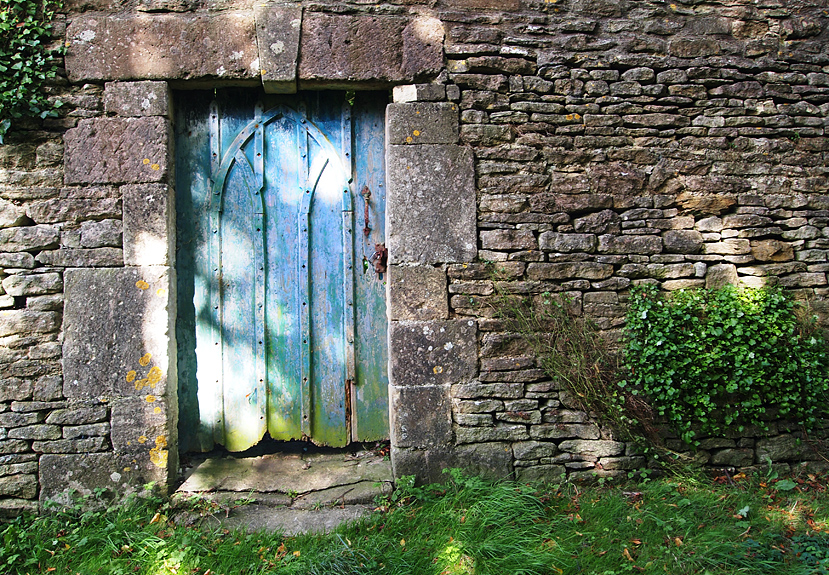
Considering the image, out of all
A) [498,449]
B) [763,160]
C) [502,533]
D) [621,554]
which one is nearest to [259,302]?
[498,449]

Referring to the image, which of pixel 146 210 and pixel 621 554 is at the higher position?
pixel 146 210

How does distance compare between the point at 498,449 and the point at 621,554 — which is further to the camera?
the point at 498,449

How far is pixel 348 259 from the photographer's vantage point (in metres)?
2.97

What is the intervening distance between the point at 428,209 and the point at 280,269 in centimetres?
100

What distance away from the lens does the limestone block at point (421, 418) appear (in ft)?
8.79

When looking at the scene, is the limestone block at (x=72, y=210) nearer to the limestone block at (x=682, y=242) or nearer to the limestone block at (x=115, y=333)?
the limestone block at (x=115, y=333)

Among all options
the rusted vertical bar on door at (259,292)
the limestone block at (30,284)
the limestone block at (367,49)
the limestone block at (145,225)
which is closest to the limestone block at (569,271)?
the limestone block at (367,49)

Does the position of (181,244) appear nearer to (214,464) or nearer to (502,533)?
(214,464)

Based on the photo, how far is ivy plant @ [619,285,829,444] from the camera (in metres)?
2.67

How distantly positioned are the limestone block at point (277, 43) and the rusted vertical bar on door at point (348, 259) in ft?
1.40

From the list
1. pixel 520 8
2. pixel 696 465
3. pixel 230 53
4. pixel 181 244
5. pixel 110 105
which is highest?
pixel 520 8

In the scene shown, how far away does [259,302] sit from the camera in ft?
9.59

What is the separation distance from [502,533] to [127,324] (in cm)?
226

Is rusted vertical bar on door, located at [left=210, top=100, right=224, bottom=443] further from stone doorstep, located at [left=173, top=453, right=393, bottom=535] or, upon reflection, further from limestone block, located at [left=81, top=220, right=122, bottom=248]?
limestone block, located at [left=81, top=220, right=122, bottom=248]
